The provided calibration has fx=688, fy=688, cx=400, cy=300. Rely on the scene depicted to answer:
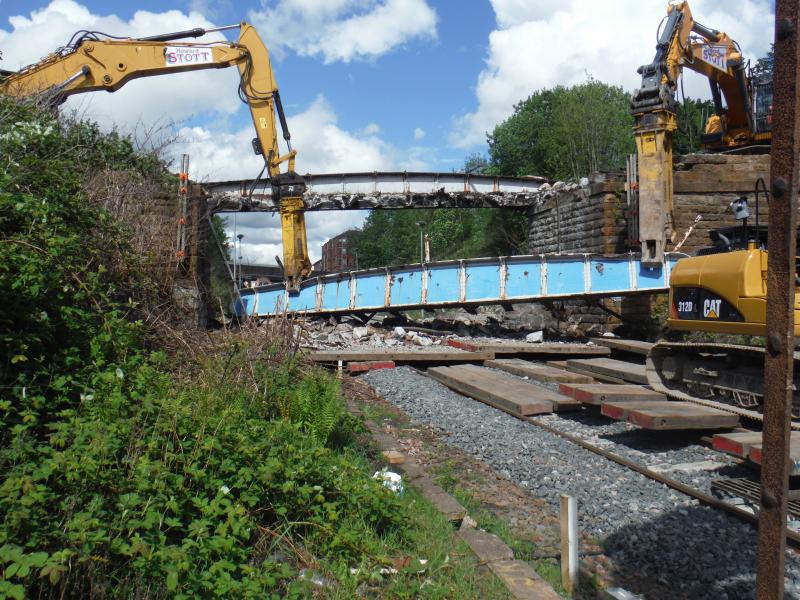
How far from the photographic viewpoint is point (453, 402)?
9734 mm

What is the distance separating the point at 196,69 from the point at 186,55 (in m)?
0.41

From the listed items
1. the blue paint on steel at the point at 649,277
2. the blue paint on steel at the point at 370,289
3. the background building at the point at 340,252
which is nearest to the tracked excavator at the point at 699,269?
the blue paint on steel at the point at 649,277

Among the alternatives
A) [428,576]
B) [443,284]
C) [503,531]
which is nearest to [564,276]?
[443,284]

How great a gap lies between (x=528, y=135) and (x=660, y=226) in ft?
131

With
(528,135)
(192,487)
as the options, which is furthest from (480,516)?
(528,135)

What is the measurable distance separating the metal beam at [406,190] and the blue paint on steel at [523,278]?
836cm

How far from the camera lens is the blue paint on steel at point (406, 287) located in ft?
56.5

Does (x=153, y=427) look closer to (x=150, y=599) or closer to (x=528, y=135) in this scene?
(x=150, y=599)

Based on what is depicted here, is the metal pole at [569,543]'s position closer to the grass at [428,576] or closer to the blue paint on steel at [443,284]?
the grass at [428,576]

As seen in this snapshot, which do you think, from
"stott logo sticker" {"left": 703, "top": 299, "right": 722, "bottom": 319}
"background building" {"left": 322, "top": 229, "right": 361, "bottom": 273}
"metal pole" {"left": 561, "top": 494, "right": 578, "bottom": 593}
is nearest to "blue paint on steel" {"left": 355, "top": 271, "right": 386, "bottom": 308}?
"stott logo sticker" {"left": 703, "top": 299, "right": 722, "bottom": 319}

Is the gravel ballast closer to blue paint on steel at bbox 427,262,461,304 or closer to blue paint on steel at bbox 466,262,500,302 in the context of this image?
blue paint on steel at bbox 466,262,500,302

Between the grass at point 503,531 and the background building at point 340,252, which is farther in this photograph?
the background building at point 340,252

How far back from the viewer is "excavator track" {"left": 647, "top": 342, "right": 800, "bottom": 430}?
25.7 ft

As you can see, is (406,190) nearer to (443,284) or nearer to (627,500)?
(443,284)
